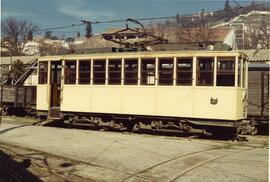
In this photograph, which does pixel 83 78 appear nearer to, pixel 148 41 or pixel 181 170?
pixel 148 41

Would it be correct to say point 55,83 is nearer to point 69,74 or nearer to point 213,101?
point 69,74

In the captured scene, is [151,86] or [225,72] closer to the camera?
[225,72]

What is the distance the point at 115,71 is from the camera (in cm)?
1658

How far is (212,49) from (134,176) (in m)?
7.16

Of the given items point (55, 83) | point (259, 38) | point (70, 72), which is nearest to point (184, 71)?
point (70, 72)

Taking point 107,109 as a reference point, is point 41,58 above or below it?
above

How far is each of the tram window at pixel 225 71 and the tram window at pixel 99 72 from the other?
14.3 feet

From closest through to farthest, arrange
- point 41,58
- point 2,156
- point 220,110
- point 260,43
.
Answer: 1. point 2,156
2. point 220,110
3. point 41,58
4. point 260,43

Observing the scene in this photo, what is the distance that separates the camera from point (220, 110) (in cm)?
1455

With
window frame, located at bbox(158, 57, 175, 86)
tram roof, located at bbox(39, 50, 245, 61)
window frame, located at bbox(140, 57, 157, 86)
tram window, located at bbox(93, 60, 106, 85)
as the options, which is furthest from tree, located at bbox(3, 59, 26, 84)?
window frame, located at bbox(158, 57, 175, 86)

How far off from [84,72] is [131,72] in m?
2.12

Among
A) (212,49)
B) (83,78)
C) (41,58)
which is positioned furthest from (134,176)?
(41,58)

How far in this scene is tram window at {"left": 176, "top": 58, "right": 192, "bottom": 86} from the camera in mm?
15102

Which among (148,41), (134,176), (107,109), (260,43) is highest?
(260,43)
